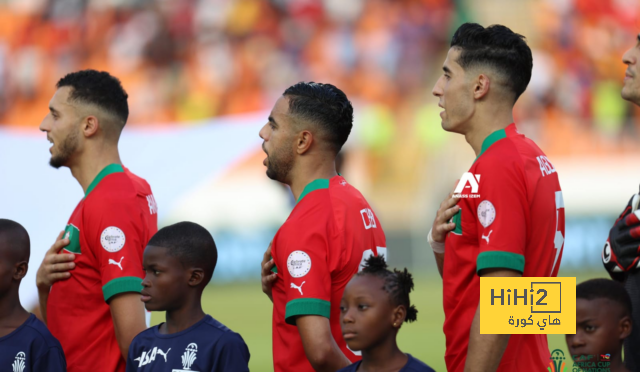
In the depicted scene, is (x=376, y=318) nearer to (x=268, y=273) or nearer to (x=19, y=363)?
(x=268, y=273)

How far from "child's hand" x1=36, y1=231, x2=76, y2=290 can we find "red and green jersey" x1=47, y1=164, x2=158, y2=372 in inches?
1.3

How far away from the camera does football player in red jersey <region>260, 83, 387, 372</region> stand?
310cm

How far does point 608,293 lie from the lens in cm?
334

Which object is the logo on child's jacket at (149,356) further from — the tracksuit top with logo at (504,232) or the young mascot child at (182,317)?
the tracksuit top with logo at (504,232)

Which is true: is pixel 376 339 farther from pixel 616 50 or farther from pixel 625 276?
pixel 616 50

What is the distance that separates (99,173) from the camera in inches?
156

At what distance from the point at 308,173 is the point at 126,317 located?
1026 mm

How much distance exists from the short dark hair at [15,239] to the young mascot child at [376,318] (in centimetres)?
154

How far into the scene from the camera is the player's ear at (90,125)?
4066 millimetres

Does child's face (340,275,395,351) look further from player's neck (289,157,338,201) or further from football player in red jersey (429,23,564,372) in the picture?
player's neck (289,157,338,201)

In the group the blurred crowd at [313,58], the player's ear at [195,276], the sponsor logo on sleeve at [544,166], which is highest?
the blurred crowd at [313,58]

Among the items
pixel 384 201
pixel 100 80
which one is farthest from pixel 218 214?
pixel 100 80

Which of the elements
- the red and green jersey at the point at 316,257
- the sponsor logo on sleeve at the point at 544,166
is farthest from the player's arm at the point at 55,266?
the sponsor logo on sleeve at the point at 544,166

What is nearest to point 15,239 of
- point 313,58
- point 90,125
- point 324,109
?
point 90,125
